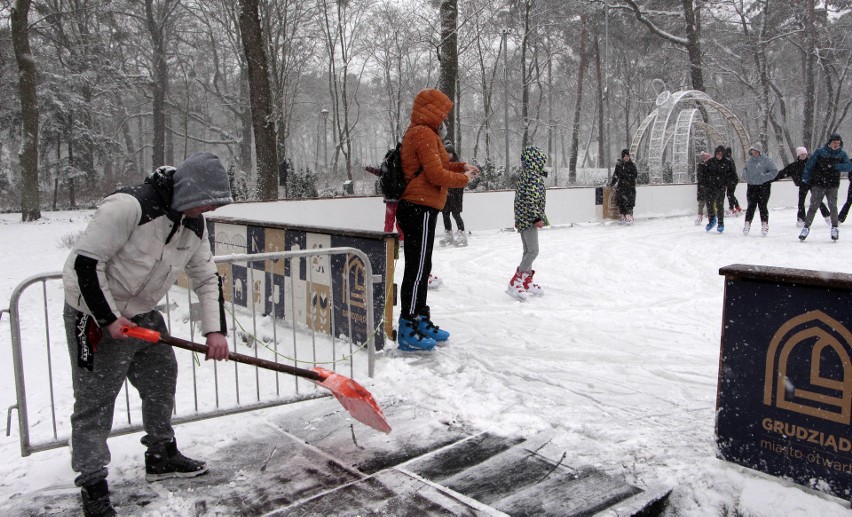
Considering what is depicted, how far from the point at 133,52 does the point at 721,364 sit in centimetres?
3519

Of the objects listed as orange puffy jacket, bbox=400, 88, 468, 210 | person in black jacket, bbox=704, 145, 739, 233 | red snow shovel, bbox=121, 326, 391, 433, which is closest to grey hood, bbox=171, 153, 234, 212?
red snow shovel, bbox=121, 326, 391, 433

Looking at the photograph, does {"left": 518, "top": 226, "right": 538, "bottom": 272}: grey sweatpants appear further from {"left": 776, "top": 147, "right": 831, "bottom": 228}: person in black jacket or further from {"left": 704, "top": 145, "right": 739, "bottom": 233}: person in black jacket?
{"left": 704, "top": 145, "right": 739, "bottom": 233}: person in black jacket

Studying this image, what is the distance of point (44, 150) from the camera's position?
2639 centimetres

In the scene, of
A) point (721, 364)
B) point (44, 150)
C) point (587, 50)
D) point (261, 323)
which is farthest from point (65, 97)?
point (587, 50)

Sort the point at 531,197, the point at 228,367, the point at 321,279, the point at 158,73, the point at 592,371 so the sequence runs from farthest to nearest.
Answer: the point at 158,73 → the point at 531,197 → the point at 321,279 → the point at 228,367 → the point at 592,371

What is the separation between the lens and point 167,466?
3.39 meters

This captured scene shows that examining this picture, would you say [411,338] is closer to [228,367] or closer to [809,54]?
[228,367]

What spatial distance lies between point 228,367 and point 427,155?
8.15 feet

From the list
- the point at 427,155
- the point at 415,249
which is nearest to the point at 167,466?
the point at 415,249

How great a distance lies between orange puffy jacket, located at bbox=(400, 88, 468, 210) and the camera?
525 cm

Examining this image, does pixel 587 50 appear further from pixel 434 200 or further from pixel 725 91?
pixel 434 200

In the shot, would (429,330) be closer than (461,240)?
Yes

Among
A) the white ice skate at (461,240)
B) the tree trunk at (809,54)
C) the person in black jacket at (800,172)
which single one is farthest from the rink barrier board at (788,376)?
the tree trunk at (809,54)

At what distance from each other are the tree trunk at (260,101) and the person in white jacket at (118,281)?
10547 millimetres
